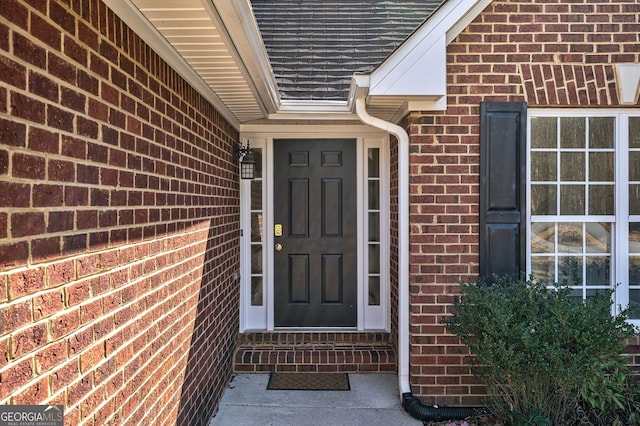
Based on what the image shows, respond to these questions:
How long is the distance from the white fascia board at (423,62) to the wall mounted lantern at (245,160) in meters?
1.70

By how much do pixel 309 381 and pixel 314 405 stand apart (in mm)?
489

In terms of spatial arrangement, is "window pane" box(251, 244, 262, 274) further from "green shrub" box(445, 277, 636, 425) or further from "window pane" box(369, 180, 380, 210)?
"green shrub" box(445, 277, 636, 425)

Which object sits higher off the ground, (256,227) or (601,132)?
(601,132)

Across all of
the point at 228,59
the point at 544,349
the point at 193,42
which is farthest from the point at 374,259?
the point at 193,42

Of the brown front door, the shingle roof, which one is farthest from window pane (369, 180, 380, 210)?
the shingle roof

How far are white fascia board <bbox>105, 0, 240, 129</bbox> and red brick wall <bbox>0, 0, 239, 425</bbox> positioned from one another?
5 centimetres

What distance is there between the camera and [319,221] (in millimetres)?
5191

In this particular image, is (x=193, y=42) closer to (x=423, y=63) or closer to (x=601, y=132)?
(x=423, y=63)

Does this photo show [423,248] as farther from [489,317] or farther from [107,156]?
[107,156]

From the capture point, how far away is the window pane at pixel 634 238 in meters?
3.96

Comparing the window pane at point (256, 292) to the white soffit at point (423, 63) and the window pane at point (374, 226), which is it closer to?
the window pane at point (374, 226)

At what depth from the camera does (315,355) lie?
475 cm

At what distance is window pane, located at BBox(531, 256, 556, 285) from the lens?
399 centimetres

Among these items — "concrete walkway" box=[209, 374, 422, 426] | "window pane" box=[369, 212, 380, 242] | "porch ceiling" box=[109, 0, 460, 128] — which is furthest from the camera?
"window pane" box=[369, 212, 380, 242]
